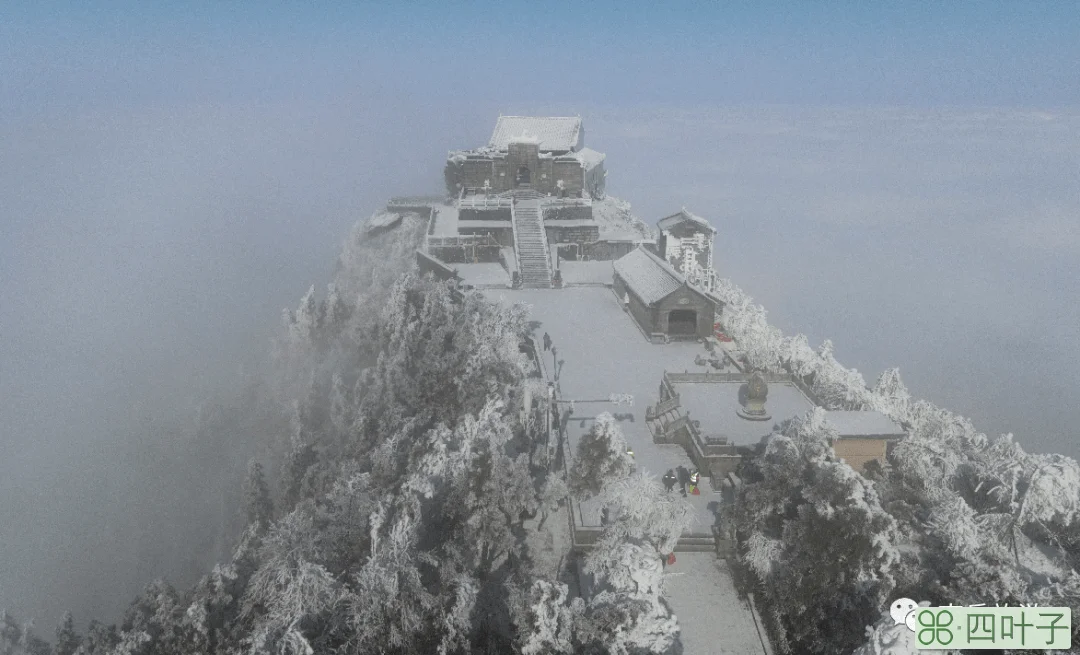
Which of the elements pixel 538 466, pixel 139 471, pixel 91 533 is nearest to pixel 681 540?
pixel 538 466

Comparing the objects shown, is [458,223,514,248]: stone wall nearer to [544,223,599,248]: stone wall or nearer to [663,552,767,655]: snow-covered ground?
[544,223,599,248]: stone wall

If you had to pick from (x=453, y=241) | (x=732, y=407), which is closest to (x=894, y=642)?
(x=732, y=407)

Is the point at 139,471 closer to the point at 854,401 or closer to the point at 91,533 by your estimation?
the point at 91,533

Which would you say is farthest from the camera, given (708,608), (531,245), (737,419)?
(531,245)

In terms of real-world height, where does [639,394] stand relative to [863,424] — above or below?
below

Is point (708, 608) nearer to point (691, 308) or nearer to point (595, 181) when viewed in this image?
point (691, 308)

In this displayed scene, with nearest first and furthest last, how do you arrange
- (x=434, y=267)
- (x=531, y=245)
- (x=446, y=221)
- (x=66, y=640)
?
(x=66, y=640)
(x=434, y=267)
(x=531, y=245)
(x=446, y=221)

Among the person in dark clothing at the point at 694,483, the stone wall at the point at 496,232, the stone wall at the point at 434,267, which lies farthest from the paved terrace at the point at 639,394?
the stone wall at the point at 496,232

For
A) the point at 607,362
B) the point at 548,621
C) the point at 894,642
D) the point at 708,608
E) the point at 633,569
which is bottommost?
the point at 708,608
